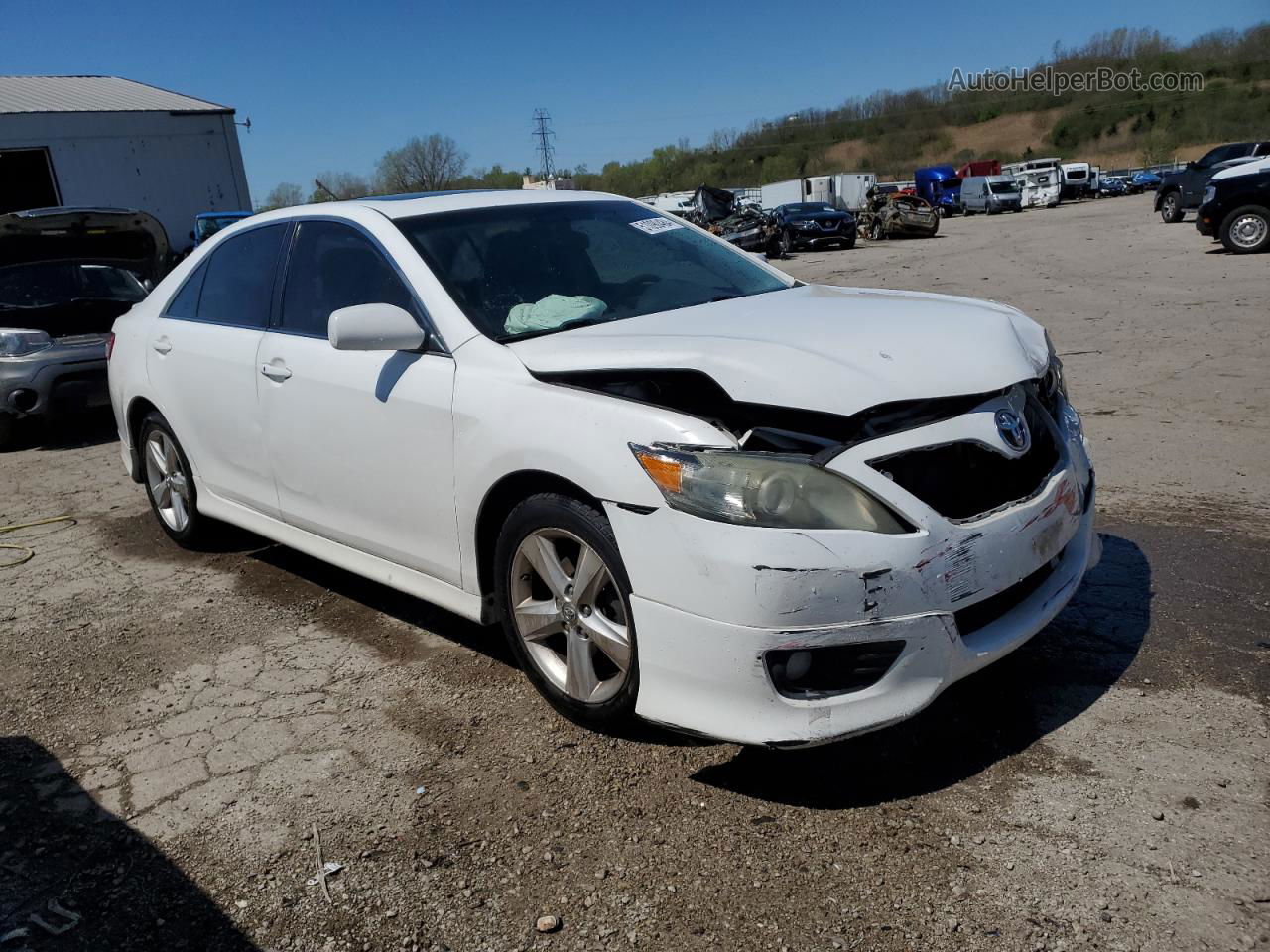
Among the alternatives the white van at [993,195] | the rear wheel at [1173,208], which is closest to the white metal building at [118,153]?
the rear wheel at [1173,208]

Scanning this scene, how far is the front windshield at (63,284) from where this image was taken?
8.30 metres

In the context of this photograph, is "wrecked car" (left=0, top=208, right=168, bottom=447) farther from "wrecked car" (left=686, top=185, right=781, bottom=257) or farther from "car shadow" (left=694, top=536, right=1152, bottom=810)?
"wrecked car" (left=686, top=185, right=781, bottom=257)

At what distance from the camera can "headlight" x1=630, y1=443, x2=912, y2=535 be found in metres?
2.47

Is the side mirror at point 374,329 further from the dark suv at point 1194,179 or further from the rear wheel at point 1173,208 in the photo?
the rear wheel at point 1173,208

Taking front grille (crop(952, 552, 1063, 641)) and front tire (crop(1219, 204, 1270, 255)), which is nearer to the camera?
front grille (crop(952, 552, 1063, 641))

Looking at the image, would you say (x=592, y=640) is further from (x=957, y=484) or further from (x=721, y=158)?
(x=721, y=158)

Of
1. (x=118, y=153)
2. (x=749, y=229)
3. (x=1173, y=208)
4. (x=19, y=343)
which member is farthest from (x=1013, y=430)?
(x=118, y=153)

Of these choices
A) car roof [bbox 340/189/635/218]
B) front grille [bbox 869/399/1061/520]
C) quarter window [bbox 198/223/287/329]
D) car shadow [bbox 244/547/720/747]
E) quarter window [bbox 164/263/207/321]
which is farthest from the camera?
quarter window [bbox 164/263/207/321]

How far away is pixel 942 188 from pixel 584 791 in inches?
2096

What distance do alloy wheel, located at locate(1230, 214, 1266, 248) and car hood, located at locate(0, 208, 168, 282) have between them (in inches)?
611

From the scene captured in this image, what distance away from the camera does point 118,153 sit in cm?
2770

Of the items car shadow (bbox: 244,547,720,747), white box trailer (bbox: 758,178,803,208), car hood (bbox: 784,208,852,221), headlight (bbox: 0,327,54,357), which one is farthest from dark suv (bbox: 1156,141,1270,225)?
white box trailer (bbox: 758,178,803,208)

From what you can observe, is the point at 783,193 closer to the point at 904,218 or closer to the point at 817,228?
the point at 904,218

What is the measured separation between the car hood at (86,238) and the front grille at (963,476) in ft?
25.8
